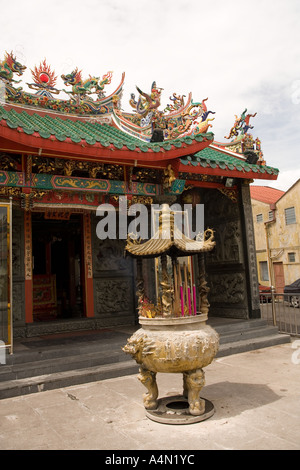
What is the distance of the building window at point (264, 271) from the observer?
83.8 ft

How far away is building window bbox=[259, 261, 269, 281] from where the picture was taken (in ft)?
83.8

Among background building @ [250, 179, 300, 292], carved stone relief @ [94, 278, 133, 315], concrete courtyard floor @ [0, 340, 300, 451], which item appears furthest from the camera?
background building @ [250, 179, 300, 292]

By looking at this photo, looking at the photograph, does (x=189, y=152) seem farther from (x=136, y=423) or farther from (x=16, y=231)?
(x=136, y=423)

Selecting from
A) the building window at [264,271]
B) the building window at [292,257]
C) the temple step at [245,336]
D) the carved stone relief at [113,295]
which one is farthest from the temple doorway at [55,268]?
the building window at [264,271]

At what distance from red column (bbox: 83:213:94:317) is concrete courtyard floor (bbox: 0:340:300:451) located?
3293 mm

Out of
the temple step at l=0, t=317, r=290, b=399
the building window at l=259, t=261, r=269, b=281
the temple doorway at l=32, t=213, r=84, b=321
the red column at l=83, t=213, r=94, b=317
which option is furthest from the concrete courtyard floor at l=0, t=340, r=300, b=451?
the building window at l=259, t=261, r=269, b=281

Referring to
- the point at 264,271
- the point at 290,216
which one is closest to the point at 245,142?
the point at 290,216

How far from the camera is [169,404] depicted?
4.34m

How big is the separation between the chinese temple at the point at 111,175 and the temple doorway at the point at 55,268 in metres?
0.70

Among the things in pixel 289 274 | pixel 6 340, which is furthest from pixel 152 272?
pixel 289 274

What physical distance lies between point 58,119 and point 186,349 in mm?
6360

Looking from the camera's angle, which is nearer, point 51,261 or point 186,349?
point 186,349

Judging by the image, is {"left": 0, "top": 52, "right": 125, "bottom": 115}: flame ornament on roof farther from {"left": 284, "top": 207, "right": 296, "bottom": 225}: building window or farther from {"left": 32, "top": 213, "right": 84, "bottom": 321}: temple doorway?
{"left": 284, "top": 207, "right": 296, "bottom": 225}: building window

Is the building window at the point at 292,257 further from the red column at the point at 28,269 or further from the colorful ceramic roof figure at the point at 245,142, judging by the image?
the red column at the point at 28,269
